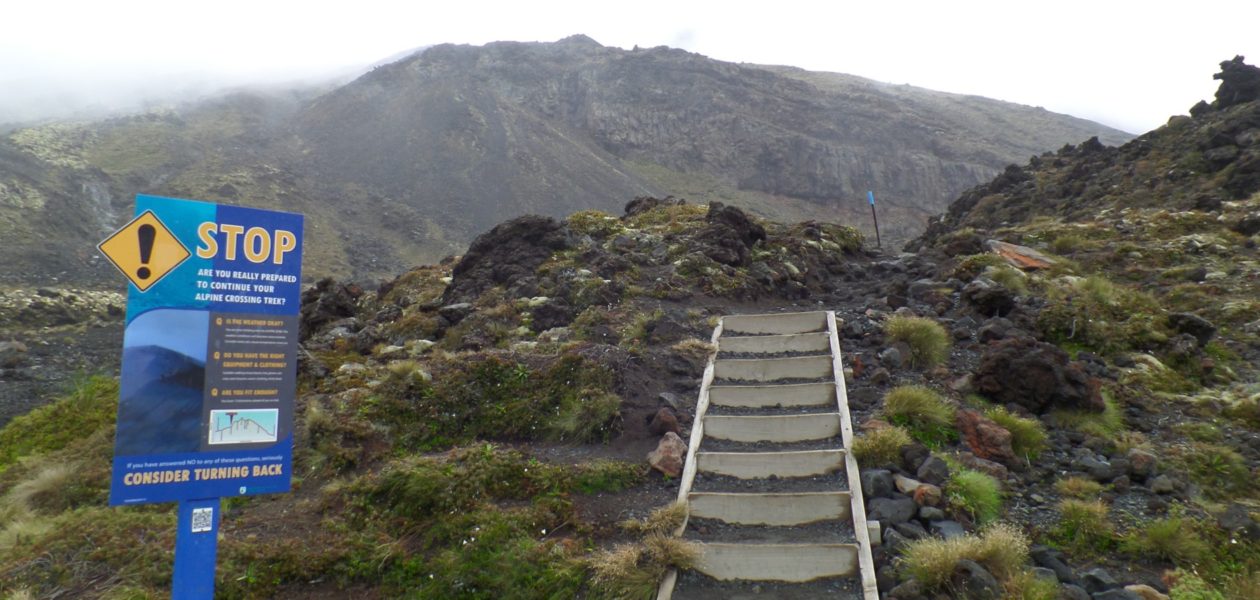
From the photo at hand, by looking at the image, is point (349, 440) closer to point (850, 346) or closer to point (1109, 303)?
point (850, 346)

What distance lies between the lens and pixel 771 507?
534cm

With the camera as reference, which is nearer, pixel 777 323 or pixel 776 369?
pixel 776 369

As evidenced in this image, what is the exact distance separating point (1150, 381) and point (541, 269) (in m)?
9.10

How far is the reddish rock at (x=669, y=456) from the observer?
6.11 m

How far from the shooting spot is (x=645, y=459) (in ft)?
20.9

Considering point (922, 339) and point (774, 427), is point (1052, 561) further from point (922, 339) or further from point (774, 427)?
point (922, 339)

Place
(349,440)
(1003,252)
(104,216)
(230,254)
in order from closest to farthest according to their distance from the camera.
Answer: (230,254) → (349,440) → (1003,252) → (104,216)

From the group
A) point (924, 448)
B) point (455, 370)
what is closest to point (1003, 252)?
point (924, 448)

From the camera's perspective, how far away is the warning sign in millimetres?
3598

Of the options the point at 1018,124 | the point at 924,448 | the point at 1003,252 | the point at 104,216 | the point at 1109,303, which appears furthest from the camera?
the point at 1018,124

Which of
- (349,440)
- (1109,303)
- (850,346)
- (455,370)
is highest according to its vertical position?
(1109,303)

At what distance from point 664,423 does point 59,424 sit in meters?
8.27

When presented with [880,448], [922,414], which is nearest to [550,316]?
[922,414]

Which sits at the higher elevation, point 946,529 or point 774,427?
point 774,427
